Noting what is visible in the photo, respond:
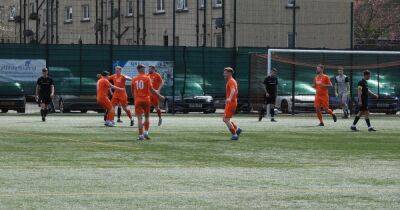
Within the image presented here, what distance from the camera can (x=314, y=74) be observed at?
47.0 metres

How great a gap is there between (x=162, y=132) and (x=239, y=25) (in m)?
29.6

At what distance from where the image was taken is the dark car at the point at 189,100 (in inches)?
1833

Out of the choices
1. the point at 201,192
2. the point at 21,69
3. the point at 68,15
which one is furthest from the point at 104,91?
the point at 68,15

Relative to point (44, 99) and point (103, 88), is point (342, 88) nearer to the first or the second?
point (103, 88)

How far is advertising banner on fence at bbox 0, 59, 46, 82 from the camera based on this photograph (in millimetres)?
45125

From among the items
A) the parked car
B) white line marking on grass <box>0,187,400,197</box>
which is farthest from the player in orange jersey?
white line marking on grass <box>0,187,400,197</box>

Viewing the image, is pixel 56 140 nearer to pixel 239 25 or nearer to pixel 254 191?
pixel 254 191

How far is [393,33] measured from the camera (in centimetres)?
8238

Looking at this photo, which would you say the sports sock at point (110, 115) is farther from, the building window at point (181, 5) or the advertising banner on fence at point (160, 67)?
the building window at point (181, 5)

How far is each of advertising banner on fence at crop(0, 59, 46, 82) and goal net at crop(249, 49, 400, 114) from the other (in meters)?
9.03

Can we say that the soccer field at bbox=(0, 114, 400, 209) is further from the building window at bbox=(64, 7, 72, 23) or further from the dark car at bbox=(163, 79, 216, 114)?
the building window at bbox=(64, 7, 72, 23)

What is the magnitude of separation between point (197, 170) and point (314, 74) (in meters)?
30.8

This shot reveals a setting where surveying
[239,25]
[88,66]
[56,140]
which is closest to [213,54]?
[88,66]

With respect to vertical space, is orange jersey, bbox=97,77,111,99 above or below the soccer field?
above
